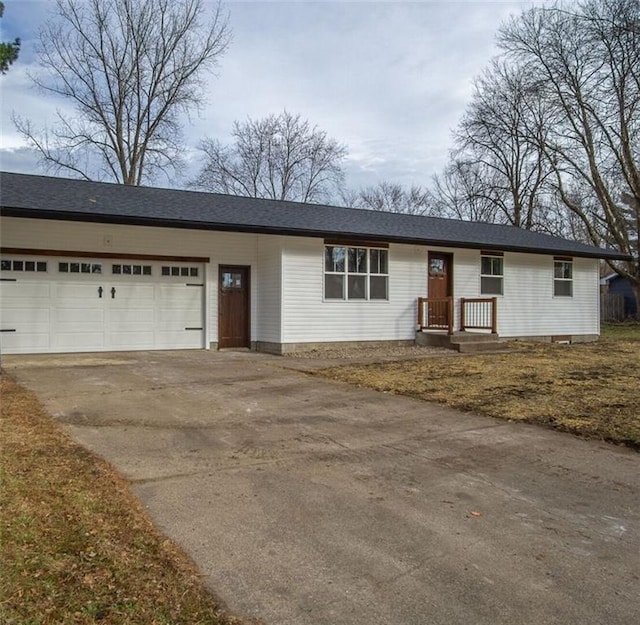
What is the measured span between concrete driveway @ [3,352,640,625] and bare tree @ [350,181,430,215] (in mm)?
34851

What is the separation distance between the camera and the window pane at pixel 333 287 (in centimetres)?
1291

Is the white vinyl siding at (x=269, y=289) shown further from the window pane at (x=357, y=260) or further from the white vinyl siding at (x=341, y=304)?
the window pane at (x=357, y=260)

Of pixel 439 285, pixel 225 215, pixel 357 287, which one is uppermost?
pixel 225 215

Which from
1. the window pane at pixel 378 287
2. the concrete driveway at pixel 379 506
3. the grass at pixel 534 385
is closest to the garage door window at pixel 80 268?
the concrete driveway at pixel 379 506

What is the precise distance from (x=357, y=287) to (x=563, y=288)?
Answer: 7.67 metres

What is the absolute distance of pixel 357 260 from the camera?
1331cm

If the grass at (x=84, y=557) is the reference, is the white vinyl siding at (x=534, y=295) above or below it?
above

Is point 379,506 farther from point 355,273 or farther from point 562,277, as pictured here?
point 562,277

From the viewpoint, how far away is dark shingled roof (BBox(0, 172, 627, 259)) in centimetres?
1041

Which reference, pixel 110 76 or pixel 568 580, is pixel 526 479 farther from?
pixel 110 76

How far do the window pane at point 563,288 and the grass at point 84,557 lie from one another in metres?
15.7

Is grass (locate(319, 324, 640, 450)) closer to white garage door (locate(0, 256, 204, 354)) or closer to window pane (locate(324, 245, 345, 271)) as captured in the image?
window pane (locate(324, 245, 345, 271))

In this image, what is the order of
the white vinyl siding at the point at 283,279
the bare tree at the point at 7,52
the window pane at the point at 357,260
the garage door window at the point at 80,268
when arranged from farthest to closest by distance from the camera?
the window pane at the point at 357,260
the garage door window at the point at 80,268
the white vinyl siding at the point at 283,279
the bare tree at the point at 7,52

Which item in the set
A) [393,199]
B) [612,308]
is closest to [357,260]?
[612,308]
